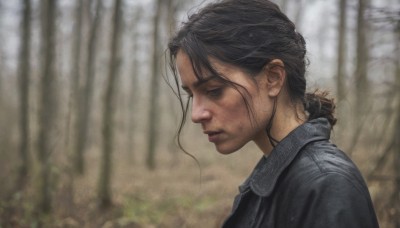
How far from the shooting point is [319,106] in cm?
193

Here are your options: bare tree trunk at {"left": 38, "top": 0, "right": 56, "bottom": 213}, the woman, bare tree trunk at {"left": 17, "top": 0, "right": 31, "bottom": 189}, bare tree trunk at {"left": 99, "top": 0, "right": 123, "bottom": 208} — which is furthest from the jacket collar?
bare tree trunk at {"left": 17, "top": 0, "right": 31, "bottom": 189}

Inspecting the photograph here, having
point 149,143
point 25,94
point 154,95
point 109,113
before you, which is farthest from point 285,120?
point 149,143

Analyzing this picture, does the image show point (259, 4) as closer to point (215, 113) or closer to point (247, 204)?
point (215, 113)

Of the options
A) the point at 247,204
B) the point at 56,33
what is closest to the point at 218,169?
the point at 56,33

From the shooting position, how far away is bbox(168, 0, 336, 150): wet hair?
1.68 m

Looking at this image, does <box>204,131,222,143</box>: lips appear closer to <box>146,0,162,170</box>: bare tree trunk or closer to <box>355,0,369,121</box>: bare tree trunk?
<box>355,0,369,121</box>: bare tree trunk

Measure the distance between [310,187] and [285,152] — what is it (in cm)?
28

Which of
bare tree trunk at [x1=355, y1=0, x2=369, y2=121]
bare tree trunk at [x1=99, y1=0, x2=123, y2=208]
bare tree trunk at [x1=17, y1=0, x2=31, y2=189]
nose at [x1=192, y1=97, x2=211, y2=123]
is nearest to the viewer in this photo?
nose at [x1=192, y1=97, x2=211, y2=123]

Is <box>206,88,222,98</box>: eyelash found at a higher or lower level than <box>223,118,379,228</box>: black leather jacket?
higher

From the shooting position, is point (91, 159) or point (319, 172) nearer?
point (319, 172)

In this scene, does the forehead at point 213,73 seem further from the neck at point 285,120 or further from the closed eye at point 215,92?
the neck at point 285,120

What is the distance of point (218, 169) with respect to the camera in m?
15.1

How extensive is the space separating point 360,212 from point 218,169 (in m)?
13.9

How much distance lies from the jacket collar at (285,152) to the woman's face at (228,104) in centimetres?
16
